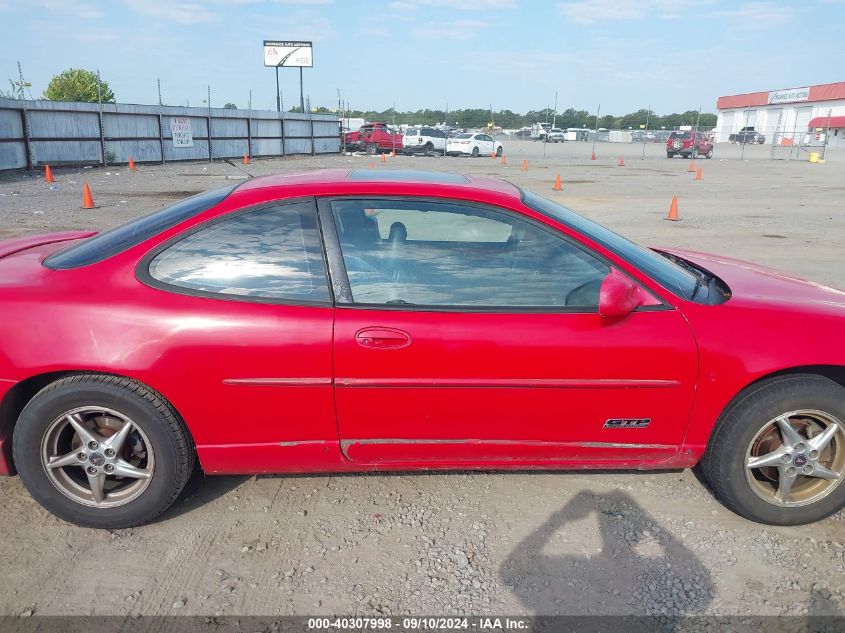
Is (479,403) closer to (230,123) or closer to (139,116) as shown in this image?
(139,116)

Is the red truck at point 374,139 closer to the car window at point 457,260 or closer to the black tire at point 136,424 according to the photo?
the car window at point 457,260

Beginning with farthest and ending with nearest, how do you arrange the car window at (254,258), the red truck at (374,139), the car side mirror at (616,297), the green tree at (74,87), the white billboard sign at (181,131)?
the green tree at (74,87), the red truck at (374,139), the white billboard sign at (181,131), the car window at (254,258), the car side mirror at (616,297)

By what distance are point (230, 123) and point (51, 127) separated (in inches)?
389

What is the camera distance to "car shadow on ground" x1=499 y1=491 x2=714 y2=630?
2.41m

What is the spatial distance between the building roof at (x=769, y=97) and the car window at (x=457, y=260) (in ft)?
246

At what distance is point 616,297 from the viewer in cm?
259

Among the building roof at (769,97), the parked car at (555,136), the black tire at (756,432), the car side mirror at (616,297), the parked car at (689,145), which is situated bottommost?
the black tire at (756,432)

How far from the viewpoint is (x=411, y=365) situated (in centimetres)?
262

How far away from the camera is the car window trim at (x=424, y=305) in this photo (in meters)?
2.68

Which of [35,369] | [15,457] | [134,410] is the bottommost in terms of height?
[15,457]

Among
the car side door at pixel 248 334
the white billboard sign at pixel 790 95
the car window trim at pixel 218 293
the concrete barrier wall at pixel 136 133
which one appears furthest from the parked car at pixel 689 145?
the car side door at pixel 248 334

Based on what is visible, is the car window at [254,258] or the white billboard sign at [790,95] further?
the white billboard sign at [790,95]

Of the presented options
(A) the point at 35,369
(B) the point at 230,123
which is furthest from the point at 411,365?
(B) the point at 230,123

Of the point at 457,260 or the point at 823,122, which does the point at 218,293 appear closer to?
the point at 457,260
